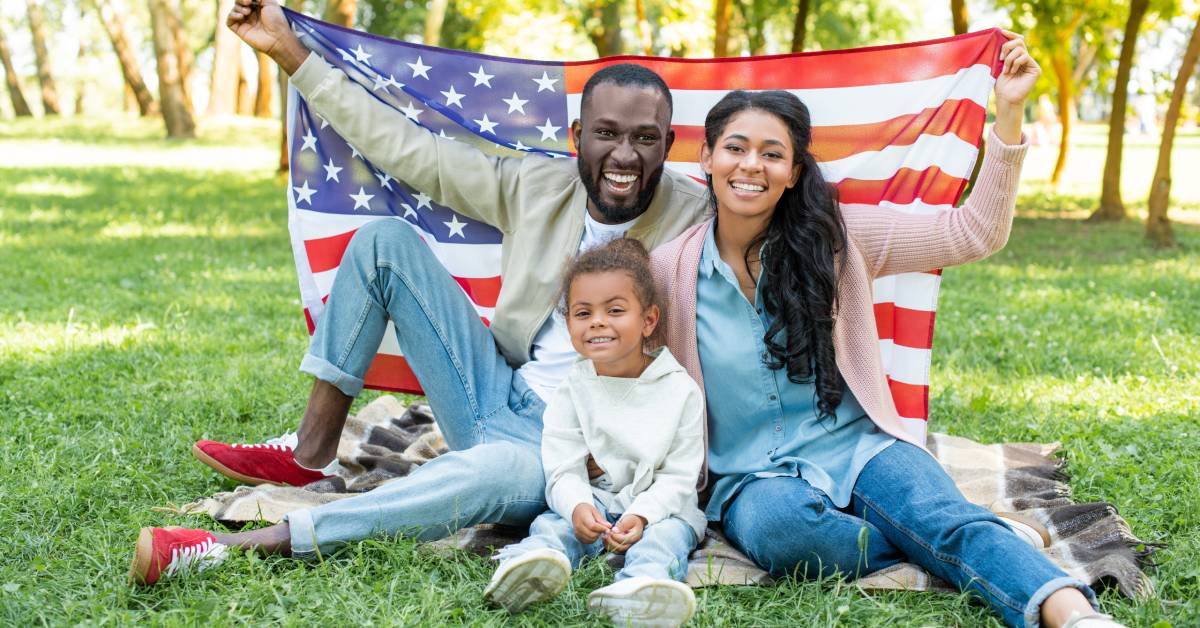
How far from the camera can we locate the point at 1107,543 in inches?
132

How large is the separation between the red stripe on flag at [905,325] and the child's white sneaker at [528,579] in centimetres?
163

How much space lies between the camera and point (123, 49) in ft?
75.6

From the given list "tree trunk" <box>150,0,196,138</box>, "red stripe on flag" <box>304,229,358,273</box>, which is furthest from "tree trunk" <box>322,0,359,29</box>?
"tree trunk" <box>150,0,196,138</box>

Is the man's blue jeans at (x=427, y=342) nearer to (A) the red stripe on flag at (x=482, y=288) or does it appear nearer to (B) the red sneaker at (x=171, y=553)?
(A) the red stripe on flag at (x=482, y=288)

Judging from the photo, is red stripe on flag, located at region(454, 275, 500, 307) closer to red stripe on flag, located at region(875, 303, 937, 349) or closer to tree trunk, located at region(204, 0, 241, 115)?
red stripe on flag, located at region(875, 303, 937, 349)

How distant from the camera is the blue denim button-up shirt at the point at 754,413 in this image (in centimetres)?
324

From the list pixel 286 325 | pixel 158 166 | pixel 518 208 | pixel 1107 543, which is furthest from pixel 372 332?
pixel 158 166

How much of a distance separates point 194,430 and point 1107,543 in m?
3.63

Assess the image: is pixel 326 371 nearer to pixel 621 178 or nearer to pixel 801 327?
pixel 621 178

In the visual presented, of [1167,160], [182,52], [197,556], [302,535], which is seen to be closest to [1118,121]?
[1167,160]

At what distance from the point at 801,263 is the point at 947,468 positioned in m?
1.49

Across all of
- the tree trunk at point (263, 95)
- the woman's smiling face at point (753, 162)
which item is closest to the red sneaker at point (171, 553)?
the woman's smiling face at point (753, 162)

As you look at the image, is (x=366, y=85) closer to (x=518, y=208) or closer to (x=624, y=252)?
(x=518, y=208)

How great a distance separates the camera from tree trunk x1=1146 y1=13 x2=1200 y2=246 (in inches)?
377
